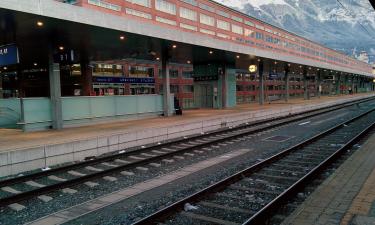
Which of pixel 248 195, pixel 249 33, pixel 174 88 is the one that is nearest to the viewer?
pixel 248 195

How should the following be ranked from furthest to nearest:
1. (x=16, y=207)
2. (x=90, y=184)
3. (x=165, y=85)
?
1. (x=165, y=85)
2. (x=90, y=184)
3. (x=16, y=207)

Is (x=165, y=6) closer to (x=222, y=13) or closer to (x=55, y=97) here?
(x=222, y=13)

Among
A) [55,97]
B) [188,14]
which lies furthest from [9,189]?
[188,14]

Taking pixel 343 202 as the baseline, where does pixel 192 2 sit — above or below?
above

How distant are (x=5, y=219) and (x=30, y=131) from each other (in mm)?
11465

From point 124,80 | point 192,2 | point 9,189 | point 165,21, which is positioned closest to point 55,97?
point 9,189

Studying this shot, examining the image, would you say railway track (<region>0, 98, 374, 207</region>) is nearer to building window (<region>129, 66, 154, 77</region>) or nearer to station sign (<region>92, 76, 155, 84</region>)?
station sign (<region>92, 76, 155, 84</region>)

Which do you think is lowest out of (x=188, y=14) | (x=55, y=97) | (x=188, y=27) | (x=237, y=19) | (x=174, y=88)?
(x=55, y=97)

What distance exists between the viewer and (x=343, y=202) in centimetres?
667

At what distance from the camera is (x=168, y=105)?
25.7 meters

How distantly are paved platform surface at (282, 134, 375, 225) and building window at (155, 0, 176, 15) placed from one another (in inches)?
2478

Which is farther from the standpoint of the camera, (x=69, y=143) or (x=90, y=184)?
(x=69, y=143)

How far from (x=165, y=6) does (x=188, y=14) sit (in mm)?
6831

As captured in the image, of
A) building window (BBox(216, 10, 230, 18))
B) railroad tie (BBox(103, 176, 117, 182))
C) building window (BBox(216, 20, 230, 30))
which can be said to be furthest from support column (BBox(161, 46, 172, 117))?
building window (BBox(216, 10, 230, 18))
